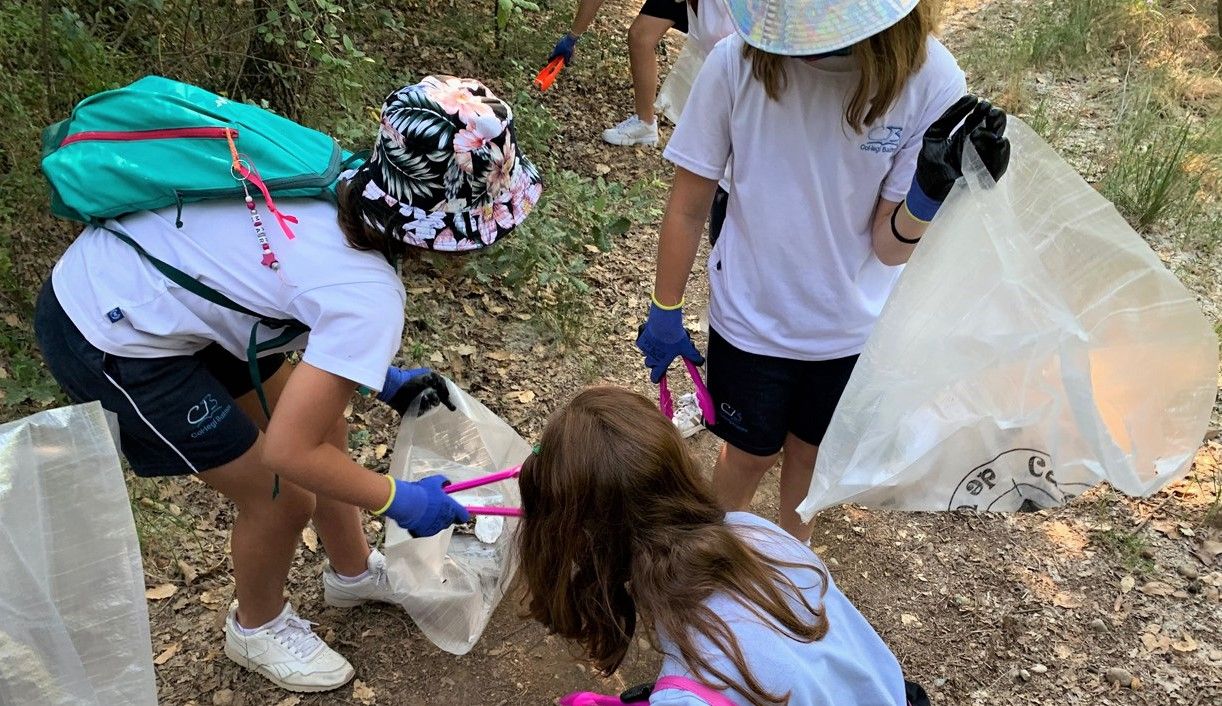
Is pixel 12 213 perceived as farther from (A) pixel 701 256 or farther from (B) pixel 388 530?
(A) pixel 701 256

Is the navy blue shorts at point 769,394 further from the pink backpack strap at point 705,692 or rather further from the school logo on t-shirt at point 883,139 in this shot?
the pink backpack strap at point 705,692

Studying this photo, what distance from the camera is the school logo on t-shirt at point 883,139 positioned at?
5.62 ft

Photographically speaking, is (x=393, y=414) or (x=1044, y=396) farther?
(x=393, y=414)

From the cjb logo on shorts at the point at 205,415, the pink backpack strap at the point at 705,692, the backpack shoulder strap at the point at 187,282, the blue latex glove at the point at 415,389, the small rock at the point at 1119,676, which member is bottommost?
the small rock at the point at 1119,676

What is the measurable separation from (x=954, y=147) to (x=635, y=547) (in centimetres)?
89

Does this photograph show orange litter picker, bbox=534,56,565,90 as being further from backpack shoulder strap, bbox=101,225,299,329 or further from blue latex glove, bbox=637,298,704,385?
backpack shoulder strap, bbox=101,225,299,329

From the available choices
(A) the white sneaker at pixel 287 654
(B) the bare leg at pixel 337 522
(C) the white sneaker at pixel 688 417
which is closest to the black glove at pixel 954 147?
(B) the bare leg at pixel 337 522

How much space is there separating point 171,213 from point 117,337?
Answer: 236 millimetres

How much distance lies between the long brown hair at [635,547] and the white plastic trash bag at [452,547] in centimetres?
62

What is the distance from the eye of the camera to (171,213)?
1.59 metres

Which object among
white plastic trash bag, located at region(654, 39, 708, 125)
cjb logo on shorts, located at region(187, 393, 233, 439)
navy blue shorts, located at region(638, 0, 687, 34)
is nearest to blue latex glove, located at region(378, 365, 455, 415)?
cjb logo on shorts, located at region(187, 393, 233, 439)

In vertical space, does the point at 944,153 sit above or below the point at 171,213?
above

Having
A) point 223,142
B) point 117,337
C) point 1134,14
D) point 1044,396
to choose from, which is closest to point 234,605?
point 117,337

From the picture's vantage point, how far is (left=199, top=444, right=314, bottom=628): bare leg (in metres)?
1.79
